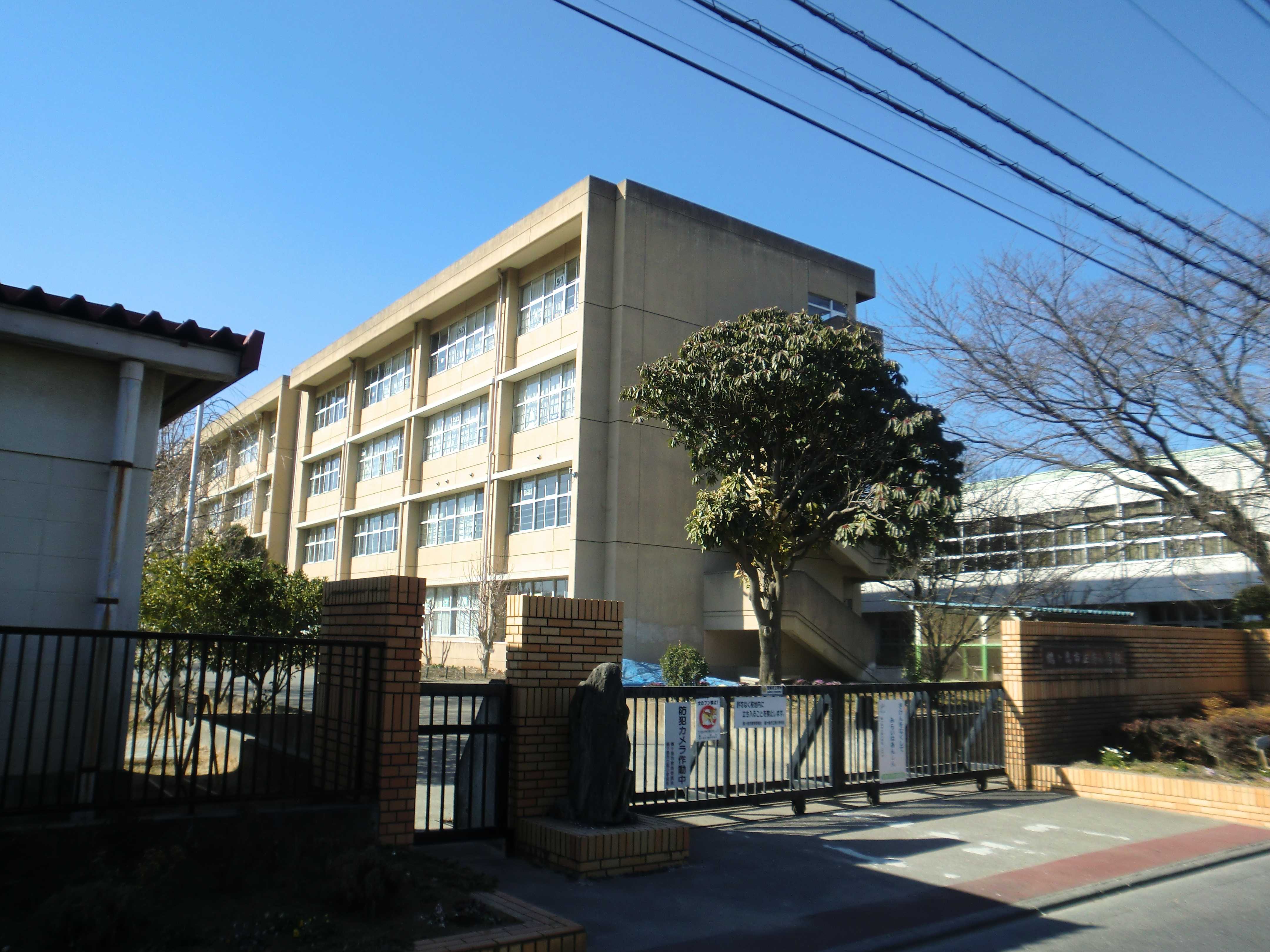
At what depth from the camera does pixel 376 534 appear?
130 ft

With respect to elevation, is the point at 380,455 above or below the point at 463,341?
→ below

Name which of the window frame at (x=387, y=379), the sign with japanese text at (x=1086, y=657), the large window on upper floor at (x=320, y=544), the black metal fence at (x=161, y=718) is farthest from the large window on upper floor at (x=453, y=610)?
the black metal fence at (x=161, y=718)

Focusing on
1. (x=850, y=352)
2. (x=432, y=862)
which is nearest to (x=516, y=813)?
(x=432, y=862)

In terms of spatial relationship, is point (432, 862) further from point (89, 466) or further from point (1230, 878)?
point (1230, 878)

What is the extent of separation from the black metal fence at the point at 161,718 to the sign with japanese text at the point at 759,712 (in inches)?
149

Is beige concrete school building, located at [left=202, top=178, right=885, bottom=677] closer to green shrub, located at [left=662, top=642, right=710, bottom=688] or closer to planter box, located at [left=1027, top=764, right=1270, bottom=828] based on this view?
green shrub, located at [left=662, top=642, right=710, bottom=688]

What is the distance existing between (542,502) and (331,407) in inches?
800

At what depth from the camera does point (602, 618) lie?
7867 millimetres

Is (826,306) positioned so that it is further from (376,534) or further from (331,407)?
(331,407)

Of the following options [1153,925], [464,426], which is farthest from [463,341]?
[1153,925]

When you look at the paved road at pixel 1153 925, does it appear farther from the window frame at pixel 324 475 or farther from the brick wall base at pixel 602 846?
the window frame at pixel 324 475

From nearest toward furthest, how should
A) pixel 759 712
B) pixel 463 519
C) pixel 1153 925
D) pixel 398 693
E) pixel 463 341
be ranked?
pixel 1153 925 → pixel 398 693 → pixel 759 712 → pixel 463 519 → pixel 463 341

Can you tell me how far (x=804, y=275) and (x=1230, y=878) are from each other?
2525cm

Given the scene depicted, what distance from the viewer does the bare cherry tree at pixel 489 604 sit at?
1136 inches
